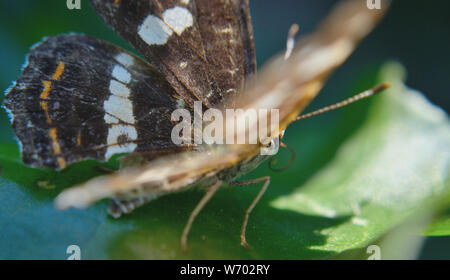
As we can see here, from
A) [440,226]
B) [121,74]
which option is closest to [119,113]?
[121,74]

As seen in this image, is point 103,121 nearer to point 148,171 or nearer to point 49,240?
point 148,171

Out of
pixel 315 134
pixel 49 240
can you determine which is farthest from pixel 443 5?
pixel 49 240

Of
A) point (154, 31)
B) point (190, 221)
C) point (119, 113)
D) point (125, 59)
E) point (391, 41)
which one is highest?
point (391, 41)

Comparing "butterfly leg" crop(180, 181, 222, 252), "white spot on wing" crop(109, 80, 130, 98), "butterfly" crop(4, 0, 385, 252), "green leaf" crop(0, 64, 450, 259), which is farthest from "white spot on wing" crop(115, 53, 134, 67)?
"butterfly leg" crop(180, 181, 222, 252)

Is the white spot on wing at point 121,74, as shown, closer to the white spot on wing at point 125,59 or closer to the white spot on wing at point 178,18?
the white spot on wing at point 125,59

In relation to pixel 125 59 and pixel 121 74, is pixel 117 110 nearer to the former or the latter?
pixel 121 74

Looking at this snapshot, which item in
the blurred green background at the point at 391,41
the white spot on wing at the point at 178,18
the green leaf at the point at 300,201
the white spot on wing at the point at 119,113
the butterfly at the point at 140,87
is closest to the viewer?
the green leaf at the point at 300,201

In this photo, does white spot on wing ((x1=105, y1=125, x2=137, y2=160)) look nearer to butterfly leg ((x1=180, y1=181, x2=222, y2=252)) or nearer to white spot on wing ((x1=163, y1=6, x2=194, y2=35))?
butterfly leg ((x1=180, y1=181, x2=222, y2=252))

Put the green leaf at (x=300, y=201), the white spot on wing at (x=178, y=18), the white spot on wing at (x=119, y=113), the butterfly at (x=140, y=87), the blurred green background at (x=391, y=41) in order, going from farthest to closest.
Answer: the blurred green background at (x=391, y=41) → the white spot on wing at (x=178, y=18) → the white spot on wing at (x=119, y=113) → the butterfly at (x=140, y=87) → the green leaf at (x=300, y=201)

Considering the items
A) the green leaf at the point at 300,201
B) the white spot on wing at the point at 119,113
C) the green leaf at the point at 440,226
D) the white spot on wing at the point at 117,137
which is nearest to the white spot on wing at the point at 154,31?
the white spot on wing at the point at 119,113
